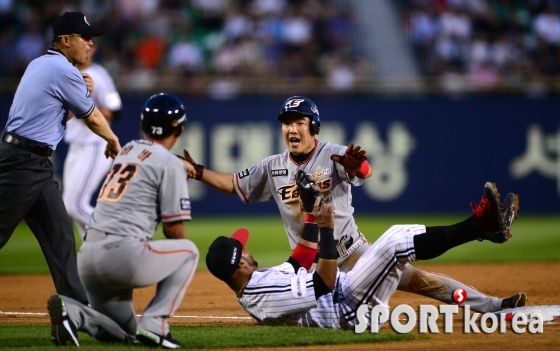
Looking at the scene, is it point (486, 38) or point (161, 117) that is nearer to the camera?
point (161, 117)

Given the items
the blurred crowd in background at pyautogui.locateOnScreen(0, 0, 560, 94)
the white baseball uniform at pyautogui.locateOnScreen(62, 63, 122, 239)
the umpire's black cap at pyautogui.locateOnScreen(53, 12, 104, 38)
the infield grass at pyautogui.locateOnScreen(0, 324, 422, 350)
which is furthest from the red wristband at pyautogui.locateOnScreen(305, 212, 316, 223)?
the blurred crowd in background at pyautogui.locateOnScreen(0, 0, 560, 94)

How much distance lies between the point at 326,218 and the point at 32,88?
2376mm

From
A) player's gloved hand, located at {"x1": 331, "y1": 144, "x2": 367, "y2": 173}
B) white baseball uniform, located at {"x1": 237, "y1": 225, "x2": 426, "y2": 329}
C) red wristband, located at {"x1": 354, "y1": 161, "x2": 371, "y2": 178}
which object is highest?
player's gloved hand, located at {"x1": 331, "y1": 144, "x2": 367, "y2": 173}

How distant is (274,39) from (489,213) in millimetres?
12071

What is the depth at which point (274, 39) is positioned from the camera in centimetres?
1728

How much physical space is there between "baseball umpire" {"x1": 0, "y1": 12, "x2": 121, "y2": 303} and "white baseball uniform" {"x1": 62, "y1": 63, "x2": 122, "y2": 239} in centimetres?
250

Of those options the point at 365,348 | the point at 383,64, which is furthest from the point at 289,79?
the point at 365,348

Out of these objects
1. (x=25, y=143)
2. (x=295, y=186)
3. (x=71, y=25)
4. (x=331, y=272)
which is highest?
(x=71, y=25)

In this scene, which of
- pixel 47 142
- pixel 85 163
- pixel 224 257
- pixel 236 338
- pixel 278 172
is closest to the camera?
pixel 236 338

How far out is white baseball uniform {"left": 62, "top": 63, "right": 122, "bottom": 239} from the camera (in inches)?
350

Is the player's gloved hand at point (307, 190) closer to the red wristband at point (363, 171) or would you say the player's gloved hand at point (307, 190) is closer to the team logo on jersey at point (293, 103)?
the red wristband at point (363, 171)

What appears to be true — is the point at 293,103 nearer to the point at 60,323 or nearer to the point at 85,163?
the point at 60,323

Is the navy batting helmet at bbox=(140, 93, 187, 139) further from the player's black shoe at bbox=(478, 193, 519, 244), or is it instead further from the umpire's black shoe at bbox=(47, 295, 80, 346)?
the player's black shoe at bbox=(478, 193, 519, 244)

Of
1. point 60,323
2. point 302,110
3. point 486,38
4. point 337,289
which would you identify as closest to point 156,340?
point 60,323
